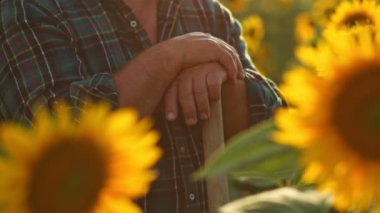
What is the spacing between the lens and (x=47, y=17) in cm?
151

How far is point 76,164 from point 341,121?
16cm

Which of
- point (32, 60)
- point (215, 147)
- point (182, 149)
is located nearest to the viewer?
point (215, 147)

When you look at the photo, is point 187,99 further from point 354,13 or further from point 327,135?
point 354,13

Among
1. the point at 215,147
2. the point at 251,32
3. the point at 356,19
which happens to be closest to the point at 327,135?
the point at 215,147

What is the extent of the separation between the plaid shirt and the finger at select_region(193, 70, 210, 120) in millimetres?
121

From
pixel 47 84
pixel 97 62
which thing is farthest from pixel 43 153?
pixel 97 62

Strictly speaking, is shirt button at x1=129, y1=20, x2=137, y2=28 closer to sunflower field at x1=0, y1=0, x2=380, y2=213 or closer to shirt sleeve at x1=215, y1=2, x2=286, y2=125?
shirt sleeve at x1=215, y1=2, x2=286, y2=125

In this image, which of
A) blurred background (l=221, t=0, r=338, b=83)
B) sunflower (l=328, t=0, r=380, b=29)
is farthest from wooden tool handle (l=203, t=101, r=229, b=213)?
blurred background (l=221, t=0, r=338, b=83)

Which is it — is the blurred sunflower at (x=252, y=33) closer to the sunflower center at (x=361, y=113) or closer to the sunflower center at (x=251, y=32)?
the sunflower center at (x=251, y=32)

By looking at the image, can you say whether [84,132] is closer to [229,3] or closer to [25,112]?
[25,112]

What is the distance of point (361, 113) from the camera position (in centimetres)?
61

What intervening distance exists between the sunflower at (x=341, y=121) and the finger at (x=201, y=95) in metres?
0.64

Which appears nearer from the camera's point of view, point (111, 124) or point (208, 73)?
point (111, 124)

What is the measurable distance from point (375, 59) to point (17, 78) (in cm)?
93
